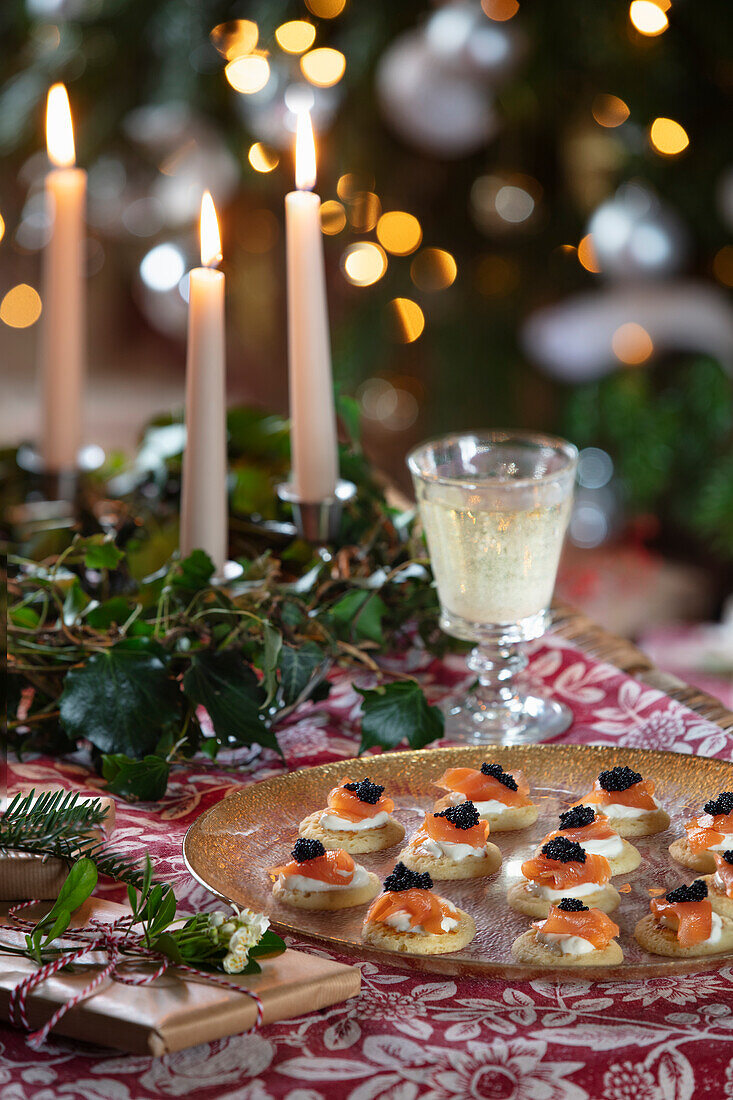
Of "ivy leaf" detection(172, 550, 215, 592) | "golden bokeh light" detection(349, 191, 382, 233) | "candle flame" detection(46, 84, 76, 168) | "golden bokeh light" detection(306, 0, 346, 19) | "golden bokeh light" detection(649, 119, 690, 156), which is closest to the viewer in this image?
"ivy leaf" detection(172, 550, 215, 592)

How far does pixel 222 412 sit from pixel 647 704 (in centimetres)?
36

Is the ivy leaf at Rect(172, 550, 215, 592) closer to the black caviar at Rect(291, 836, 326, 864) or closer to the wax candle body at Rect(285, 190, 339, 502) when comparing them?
the wax candle body at Rect(285, 190, 339, 502)

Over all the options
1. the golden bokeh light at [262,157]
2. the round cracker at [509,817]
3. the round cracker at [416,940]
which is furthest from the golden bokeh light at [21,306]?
the round cracker at [416,940]

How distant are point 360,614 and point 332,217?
36.1 inches

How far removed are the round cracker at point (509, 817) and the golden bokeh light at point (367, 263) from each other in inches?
44.0

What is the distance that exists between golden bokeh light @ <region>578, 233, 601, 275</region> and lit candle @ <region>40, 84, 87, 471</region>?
773 mm

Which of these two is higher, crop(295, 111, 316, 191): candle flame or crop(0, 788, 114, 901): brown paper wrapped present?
crop(295, 111, 316, 191): candle flame

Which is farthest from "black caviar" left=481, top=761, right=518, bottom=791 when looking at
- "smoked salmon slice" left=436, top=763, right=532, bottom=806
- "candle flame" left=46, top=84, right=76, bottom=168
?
"candle flame" left=46, top=84, right=76, bottom=168

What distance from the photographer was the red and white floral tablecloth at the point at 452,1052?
0.49 metres

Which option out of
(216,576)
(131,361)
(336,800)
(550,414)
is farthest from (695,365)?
(131,361)

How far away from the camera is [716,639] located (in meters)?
1.75

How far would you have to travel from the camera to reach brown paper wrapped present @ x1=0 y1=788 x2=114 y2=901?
603mm

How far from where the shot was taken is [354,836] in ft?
2.19

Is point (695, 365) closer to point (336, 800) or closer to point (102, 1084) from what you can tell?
point (336, 800)
